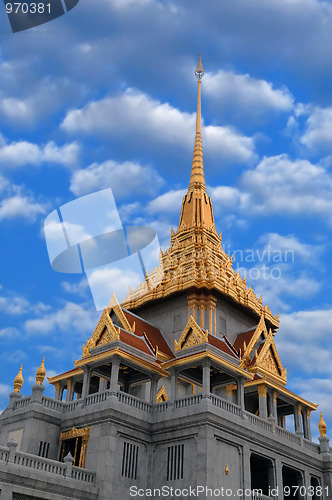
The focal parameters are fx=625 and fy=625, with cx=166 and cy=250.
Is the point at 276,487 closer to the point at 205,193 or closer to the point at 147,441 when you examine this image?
the point at 147,441

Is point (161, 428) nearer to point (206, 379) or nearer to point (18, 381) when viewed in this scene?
point (206, 379)

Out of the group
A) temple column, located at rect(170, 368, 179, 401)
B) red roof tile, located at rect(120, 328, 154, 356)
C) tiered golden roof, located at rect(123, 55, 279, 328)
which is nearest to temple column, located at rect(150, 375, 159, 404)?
red roof tile, located at rect(120, 328, 154, 356)

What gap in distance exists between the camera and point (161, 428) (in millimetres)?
33969

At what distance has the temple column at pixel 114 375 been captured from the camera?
110 feet

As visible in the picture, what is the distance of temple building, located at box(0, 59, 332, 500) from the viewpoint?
3089 cm

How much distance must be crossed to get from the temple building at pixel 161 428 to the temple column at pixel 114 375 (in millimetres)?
75

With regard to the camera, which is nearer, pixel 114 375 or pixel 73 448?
pixel 73 448

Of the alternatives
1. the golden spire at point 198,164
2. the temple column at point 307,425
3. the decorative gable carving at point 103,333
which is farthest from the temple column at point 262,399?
the golden spire at point 198,164

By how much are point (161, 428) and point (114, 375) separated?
383 cm

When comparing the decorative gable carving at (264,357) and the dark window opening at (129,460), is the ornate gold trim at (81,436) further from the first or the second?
the decorative gable carving at (264,357)

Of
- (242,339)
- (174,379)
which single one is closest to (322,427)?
(242,339)

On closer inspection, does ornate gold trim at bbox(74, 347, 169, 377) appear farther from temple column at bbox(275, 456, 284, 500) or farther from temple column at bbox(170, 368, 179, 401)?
temple column at bbox(275, 456, 284, 500)

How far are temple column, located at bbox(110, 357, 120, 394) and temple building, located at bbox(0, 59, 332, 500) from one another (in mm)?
75

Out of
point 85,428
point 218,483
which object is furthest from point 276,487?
point 85,428
